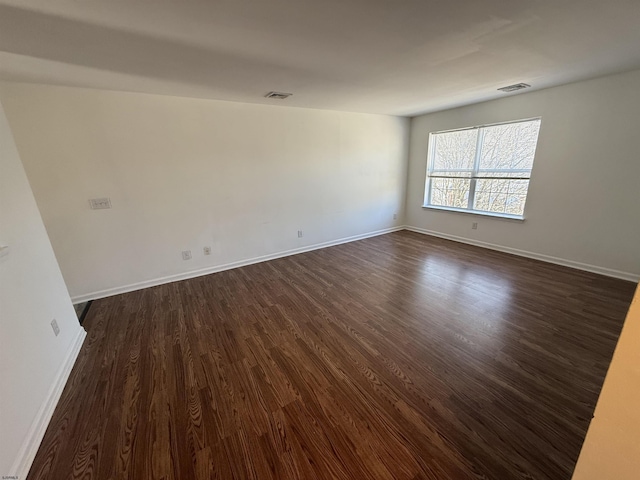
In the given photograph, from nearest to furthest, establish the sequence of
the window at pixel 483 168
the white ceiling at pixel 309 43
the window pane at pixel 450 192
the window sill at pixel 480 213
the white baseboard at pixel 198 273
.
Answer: the white ceiling at pixel 309 43 → the white baseboard at pixel 198 273 → the window at pixel 483 168 → the window sill at pixel 480 213 → the window pane at pixel 450 192

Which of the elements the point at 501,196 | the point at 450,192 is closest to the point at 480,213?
the point at 501,196

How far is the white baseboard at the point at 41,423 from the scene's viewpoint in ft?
4.11

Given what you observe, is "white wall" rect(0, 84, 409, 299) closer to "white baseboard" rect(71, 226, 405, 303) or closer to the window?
"white baseboard" rect(71, 226, 405, 303)

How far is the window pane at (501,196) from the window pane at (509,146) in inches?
6.4

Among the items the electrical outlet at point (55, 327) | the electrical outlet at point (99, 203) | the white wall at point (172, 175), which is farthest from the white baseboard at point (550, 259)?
the electrical outlet at point (55, 327)

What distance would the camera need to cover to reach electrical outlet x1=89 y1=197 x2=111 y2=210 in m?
2.82

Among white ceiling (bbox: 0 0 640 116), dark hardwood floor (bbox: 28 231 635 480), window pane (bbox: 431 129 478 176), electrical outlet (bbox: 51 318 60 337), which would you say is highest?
white ceiling (bbox: 0 0 640 116)

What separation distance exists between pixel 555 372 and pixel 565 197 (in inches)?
109

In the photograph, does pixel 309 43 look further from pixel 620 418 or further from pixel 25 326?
pixel 25 326

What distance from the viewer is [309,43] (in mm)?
1808

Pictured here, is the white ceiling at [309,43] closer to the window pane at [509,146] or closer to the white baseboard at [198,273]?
the window pane at [509,146]

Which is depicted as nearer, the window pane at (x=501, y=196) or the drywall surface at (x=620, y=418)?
the drywall surface at (x=620, y=418)

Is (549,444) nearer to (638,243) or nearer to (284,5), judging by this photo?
(284,5)

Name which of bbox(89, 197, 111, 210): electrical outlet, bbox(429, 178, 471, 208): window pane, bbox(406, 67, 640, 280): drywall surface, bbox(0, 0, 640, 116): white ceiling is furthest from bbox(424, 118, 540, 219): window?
bbox(89, 197, 111, 210): electrical outlet
